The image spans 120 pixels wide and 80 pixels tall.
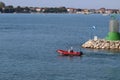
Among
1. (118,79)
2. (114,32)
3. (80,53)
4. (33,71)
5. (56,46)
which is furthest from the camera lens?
(56,46)

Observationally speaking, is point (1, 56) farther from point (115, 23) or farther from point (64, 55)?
point (115, 23)

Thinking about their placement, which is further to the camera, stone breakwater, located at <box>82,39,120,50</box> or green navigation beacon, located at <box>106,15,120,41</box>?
green navigation beacon, located at <box>106,15,120,41</box>

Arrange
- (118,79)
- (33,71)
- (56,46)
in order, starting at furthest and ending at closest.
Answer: (56,46) → (33,71) → (118,79)

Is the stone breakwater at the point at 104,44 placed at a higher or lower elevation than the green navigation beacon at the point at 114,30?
lower

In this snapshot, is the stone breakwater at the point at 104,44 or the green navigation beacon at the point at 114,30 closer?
the stone breakwater at the point at 104,44

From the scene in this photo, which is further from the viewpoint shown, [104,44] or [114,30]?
[114,30]

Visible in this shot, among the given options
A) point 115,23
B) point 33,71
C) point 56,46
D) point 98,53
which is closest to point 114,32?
point 115,23

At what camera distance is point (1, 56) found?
59188 mm

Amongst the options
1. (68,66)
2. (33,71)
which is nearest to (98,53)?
(68,66)

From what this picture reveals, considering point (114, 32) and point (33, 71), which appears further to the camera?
point (114, 32)

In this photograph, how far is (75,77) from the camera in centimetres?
4391

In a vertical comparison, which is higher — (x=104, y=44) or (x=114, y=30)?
(x=114, y=30)

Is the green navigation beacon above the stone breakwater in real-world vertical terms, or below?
above

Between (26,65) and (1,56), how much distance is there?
9070mm
